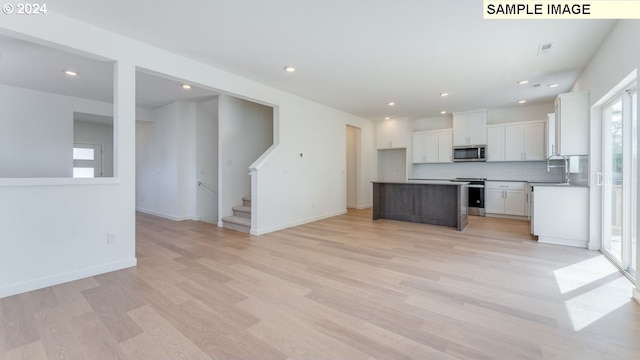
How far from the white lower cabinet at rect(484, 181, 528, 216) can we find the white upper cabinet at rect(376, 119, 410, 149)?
94.6 inches

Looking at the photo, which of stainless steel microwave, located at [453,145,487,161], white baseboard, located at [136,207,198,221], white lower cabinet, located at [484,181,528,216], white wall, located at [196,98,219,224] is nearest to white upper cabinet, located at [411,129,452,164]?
stainless steel microwave, located at [453,145,487,161]

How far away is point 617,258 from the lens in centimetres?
307

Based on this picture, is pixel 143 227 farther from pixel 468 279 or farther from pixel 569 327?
pixel 569 327

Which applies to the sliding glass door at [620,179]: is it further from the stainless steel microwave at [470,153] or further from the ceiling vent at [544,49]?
the stainless steel microwave at [470,153]

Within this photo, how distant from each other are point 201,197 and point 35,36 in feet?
13.4

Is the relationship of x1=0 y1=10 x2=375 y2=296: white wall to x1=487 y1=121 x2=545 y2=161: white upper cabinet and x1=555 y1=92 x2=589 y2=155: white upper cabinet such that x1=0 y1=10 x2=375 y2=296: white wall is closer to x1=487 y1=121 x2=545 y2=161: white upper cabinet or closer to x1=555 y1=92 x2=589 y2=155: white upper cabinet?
x1=555 y1=92 x2=589 y2=155: white upper cabinet

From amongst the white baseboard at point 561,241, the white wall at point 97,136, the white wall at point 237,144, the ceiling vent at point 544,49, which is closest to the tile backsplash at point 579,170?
the white baseboard at point 561,241

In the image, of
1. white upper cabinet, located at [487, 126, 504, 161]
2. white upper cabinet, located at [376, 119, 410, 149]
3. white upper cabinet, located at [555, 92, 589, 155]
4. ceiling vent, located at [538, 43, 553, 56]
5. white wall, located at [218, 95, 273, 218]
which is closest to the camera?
ceiling vent, located at [538, 43, 553, 56]

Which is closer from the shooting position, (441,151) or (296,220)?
(296,220)

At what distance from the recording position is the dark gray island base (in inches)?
197

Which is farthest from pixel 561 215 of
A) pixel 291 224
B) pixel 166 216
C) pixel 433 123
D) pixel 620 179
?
pixel 166 216

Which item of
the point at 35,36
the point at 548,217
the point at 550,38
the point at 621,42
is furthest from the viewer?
the point at 548,217

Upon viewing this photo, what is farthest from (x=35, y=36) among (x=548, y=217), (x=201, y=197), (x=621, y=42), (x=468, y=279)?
(x=548, y=217)

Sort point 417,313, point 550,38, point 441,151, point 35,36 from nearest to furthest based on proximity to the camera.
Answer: point 417,313 < point 35,36 < point 550,38 < point 441,151
